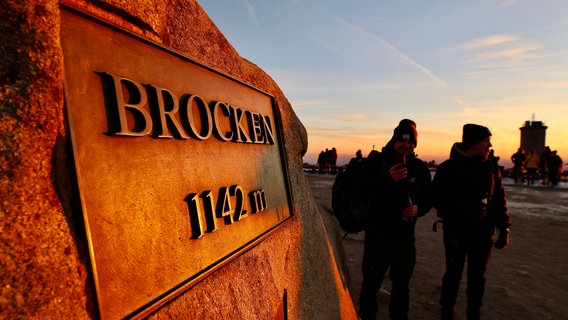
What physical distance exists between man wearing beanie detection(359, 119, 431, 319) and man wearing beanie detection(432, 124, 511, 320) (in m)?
0.30

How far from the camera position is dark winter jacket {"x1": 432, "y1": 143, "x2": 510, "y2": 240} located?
2873mm

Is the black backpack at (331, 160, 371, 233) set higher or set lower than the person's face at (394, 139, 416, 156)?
lower

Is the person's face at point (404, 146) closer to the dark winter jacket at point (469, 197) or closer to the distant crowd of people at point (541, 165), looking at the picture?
the dark winter jacket at point (469, 197)

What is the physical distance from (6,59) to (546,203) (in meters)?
13.0

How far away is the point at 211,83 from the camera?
1562 mm

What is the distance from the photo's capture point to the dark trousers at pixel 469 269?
2.89m

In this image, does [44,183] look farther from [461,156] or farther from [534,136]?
[534,136]

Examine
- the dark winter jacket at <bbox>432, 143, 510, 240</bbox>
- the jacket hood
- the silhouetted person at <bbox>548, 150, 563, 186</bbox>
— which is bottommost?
the silhouetted person at <bbox>548, 150, 563, 186</bbox>

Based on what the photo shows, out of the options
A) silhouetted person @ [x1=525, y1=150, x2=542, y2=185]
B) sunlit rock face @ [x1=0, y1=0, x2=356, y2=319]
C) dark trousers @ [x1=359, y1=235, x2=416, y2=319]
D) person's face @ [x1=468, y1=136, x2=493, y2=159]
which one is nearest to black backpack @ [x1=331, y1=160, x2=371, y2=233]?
dark trousers @ [x1=359, y1=235, x2=416, y2=319]

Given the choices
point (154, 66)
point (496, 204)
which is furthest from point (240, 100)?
point (496, 204)

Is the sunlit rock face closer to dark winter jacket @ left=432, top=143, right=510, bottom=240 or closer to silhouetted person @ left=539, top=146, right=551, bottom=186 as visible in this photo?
dark winter jacket @ left=432, top=143, right=510, bottom=240

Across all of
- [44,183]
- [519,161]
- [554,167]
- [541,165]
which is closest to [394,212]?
[44,183]

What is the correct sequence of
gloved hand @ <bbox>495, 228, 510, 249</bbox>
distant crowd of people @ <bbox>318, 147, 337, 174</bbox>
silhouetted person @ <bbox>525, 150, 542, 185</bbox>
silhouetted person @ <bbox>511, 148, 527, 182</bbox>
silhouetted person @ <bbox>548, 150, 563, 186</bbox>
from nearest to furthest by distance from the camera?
1. gloved hand @ <bbox>495, 228, 510, 249</bbox>
2. silhouetted person @ <bbox>548, 150, 563, 186</bbox>
3. silhouetted person @ <bbox>525, 150, 542, 185</bbox>
4. silhouetted person @ <bbox>511, 148, 527, 182</bbox>
5. distant crowd of people @ <bbox>318, 147, 337, 174</bbox>

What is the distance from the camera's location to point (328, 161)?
21.5 meters
